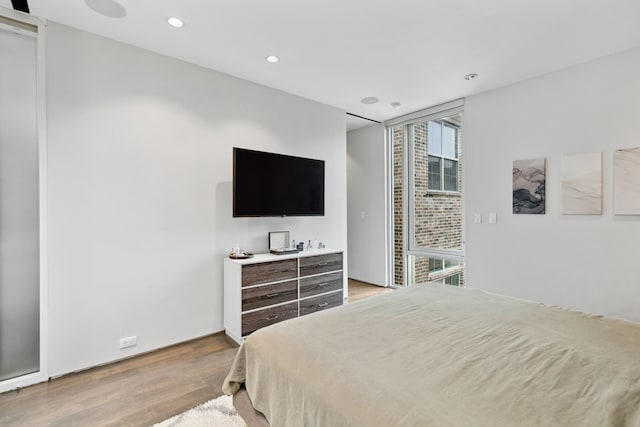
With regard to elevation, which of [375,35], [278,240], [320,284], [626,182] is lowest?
[320,284]

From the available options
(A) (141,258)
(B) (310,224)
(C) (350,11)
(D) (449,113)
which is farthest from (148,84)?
(D) (449,113)

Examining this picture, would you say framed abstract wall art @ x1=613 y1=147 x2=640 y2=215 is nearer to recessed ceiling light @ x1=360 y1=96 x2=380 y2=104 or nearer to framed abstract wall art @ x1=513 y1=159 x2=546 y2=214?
framed abstract wall art @ x1=513 y1=159 x2=546 y2=214

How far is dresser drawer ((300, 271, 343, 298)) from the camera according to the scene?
11.1 feet

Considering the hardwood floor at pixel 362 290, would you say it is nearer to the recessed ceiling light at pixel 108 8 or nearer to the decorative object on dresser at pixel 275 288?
the decorative object on dresser at pixel 275 288

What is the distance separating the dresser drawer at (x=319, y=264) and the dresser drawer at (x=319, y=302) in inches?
11.9

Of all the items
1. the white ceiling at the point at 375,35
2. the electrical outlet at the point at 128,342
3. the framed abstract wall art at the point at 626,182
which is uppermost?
the white ceiling at the point at 375,35

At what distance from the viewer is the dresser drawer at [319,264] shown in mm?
3366

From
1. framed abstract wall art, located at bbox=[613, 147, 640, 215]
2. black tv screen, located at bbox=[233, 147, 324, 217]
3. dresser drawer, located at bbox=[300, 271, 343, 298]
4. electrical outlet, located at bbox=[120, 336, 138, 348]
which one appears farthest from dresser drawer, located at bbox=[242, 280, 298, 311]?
framed abstract wall art, located at bbox=[613, 147, 640, 215]

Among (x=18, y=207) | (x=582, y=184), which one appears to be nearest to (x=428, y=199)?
(x=582, y=184)

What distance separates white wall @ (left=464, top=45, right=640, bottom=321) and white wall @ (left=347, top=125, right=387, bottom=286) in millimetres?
1422

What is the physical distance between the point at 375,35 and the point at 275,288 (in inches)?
98.2

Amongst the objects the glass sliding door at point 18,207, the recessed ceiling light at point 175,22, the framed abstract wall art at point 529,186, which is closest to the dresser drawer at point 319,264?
the framed abstract wall art at point 529,186

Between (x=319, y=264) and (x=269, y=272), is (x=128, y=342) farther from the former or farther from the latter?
(x=319, y=264)

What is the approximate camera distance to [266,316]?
3.05 m
